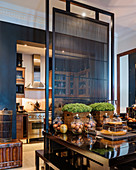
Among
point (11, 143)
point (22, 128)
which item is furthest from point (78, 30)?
point (22, 128)

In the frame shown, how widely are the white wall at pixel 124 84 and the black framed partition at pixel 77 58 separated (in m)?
2.50

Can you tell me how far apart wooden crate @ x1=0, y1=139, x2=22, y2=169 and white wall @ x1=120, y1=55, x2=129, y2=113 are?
11.4ft

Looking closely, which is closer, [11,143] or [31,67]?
[11,143]

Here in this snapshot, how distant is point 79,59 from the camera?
298cm

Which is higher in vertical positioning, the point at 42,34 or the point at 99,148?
the point at 42,34

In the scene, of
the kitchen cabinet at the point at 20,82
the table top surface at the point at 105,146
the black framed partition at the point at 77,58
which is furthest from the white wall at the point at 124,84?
the table top surface at the point at 105,146

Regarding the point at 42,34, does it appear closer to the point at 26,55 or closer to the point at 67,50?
the point at 67,50

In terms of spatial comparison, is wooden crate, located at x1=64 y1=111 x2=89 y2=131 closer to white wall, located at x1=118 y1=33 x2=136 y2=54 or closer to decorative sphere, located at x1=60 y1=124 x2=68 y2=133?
decorative sphere, located at x1=60 y1=124 x2=68 y2=133

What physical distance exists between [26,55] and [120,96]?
11.9ft

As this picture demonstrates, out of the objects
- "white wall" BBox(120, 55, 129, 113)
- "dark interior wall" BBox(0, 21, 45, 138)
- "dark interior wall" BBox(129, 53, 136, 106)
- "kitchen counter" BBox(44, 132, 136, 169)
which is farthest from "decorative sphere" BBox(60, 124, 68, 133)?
"dark interior wall" BBox(129, 53, 136, 106)

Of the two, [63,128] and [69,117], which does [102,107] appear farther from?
[63,128]

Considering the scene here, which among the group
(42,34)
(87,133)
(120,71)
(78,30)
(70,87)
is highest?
(42,34)

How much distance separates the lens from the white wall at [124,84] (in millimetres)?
5566

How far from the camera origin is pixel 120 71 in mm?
5559
